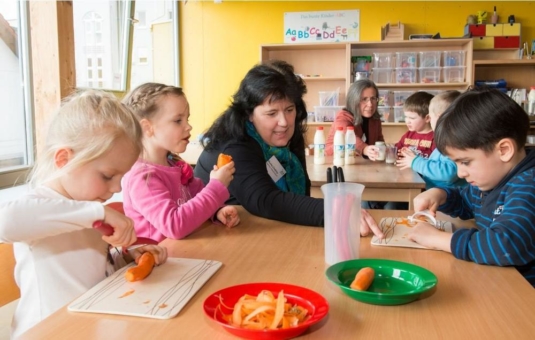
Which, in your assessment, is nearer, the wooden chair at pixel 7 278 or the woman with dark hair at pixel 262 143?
the wooden chair at pixel 7 278

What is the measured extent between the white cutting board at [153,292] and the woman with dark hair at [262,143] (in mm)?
489

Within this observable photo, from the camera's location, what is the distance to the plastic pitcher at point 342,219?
1061mm

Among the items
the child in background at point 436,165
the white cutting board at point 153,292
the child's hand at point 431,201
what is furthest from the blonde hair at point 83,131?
the child in background at point 436,165

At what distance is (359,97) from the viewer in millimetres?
3879

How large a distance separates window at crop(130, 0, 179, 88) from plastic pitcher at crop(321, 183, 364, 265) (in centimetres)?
383

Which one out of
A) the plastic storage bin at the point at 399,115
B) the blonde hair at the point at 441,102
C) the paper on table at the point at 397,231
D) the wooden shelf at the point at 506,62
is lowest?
the paper on table at the point at 397,231

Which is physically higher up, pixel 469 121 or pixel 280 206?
pixel 469 121

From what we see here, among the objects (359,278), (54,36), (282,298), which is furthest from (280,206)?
(54,36)

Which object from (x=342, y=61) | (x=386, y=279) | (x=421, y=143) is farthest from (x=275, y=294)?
(x=342, y=61)

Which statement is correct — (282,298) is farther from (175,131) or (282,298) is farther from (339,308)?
(175,131)

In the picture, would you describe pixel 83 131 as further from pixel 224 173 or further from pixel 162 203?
pixel 224 173

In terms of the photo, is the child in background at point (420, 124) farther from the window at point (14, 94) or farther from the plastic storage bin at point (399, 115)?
the window at point (14, 94)

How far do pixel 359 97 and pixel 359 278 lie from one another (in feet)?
10.3

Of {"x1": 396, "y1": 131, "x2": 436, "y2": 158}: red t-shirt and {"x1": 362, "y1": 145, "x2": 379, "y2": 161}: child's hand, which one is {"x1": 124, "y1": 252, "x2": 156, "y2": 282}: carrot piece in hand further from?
{"x1": 396, "y1": 131, "x2": 436, "y2": 158}: red t-shirt
